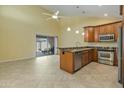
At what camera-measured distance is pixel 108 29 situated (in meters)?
7.43

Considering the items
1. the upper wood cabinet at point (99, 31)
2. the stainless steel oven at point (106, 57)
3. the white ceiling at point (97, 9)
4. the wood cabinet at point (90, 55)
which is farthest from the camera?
the wood cabinet at point (90, 55)

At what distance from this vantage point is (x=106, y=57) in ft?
22.9

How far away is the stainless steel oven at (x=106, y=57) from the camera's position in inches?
264

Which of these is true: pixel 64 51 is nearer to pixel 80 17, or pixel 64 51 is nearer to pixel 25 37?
pixel 25 37

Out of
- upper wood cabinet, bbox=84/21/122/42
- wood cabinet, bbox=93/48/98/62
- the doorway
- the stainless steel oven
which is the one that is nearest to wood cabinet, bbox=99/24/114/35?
upper wood cabinet, bbox=84/21/122/42

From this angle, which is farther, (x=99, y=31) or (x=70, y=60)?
(x=99, y=31)

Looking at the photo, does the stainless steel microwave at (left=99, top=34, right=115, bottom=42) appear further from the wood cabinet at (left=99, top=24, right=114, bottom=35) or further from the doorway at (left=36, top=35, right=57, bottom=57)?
the doorway at (left=36, top=35, right=57, bottom=57)

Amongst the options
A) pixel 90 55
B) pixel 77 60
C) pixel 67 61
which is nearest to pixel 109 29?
pixel 90 55

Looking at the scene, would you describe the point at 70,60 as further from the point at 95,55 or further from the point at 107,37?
the point at 107,37

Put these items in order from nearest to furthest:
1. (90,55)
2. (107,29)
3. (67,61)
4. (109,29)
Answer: (67,61) → (109,29) → (107,29) → (90,55)

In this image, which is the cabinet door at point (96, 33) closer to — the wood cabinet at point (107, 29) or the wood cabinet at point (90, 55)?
the wood cabinet at point (107, 29)

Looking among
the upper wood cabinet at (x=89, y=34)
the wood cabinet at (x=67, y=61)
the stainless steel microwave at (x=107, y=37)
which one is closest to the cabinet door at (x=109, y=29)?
the stainless steel microwave at (x=107, y=37)

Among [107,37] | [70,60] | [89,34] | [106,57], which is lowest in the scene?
[106,57]
